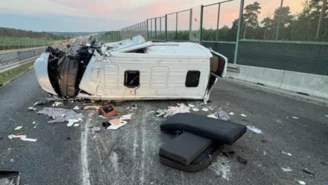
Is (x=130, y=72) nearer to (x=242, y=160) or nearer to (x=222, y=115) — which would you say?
(x=222, y=115)

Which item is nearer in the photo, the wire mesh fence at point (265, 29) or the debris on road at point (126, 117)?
the debris on road at point (126, 117)

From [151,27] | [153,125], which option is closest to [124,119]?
[153,125]

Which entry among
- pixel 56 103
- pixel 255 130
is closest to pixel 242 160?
pixel 255 130

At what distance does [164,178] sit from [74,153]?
4.82 ft

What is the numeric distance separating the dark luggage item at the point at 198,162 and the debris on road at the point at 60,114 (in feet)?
8.56

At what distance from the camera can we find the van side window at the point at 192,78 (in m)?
5.51

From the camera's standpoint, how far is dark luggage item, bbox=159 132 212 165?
2.75 metres

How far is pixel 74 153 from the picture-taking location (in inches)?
129

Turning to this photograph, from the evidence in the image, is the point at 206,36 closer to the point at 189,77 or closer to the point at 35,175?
the point at 189,77

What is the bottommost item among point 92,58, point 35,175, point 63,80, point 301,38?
point 35,175

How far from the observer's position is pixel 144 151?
3361 millimetres

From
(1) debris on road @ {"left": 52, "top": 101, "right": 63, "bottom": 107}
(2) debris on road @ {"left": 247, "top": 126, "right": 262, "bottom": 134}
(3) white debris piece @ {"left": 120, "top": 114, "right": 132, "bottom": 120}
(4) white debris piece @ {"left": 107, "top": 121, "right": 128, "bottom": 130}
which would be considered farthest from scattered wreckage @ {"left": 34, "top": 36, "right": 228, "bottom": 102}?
(2) debris on road @ {"left": 247, "top": 126, "right": 262, "bottom": 134}

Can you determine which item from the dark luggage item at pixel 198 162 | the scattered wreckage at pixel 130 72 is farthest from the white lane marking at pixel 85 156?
the scattered wreckage at pixel 130 72

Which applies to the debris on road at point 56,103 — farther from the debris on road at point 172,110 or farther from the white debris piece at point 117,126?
the debris on road at point 172,110
